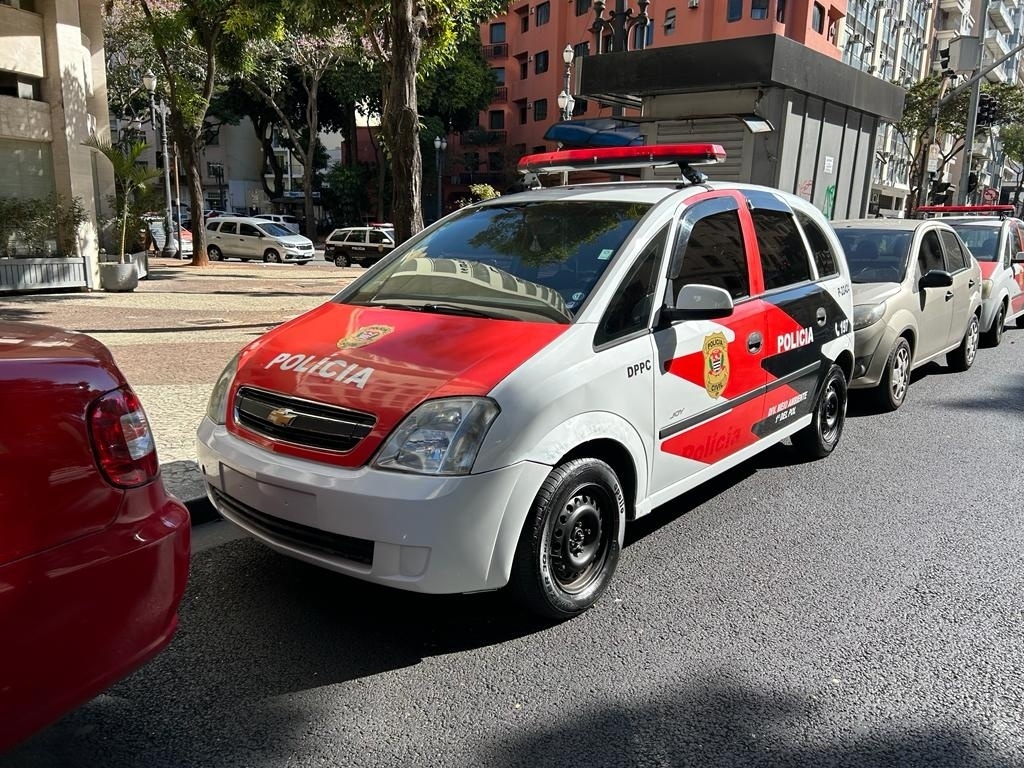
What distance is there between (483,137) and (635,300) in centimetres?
5247

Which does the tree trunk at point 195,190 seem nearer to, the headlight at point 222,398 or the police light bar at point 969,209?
the police light bar at point 969,209

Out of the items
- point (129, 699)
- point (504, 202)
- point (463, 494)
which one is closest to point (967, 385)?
point (504, 202)

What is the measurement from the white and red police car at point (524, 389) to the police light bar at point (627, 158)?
0.06 ft

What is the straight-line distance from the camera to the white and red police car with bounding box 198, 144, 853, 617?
9.46ft

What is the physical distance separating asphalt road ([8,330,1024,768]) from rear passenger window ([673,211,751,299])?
1.33 metres

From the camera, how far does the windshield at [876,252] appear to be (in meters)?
7.18

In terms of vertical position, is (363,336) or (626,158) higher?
(626,158)

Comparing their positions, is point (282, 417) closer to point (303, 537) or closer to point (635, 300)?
point (303, 537)

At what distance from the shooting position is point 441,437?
287 cm

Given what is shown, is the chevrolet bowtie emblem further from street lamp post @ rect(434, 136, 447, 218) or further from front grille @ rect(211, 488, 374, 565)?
street lamp post @ rect(434, 136, 447, 218)

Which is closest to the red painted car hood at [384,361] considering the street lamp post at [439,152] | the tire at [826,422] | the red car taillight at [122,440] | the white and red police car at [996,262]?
the red car taillight at [122,440]

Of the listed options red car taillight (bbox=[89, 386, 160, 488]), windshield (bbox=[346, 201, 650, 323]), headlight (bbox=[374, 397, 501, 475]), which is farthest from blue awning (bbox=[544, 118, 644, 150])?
red car taillight (bbox=[89, 386, 160, 488])

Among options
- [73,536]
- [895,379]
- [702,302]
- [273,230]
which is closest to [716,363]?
[702,302]

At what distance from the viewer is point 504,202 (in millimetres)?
4512
